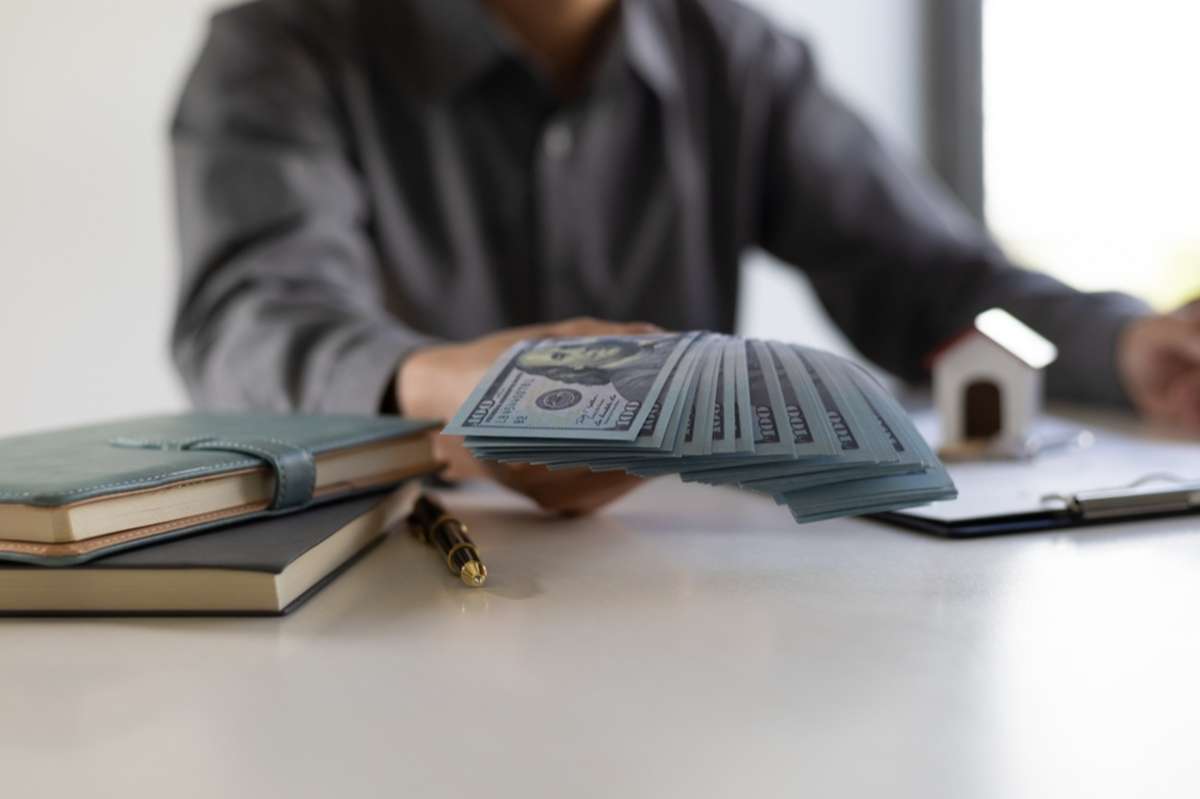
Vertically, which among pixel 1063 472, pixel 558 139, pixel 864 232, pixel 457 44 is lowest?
pixel 1063 472

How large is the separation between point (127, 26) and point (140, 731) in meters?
2.14

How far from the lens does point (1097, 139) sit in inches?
91.6

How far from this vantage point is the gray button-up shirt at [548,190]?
4.28 ft

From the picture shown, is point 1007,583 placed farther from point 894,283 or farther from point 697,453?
point 894,283

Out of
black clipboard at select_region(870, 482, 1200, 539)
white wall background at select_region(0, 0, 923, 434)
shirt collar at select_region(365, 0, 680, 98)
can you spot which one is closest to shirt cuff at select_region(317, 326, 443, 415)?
black clipboard at select_region(870, 482, 1200, 539)

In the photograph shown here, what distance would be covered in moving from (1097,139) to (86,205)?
2027 mm

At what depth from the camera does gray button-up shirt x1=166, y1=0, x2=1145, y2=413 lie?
1304 mm

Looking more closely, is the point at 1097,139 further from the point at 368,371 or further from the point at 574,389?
the point at 574,389

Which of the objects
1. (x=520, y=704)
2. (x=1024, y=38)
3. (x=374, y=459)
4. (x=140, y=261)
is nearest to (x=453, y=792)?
(x=520, y=704)

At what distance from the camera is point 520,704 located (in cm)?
42

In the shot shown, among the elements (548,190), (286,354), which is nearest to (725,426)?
(286,354)

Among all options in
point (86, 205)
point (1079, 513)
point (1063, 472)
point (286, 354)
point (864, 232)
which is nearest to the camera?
point (1079, 513)

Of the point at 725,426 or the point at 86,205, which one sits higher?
the point at 86,205

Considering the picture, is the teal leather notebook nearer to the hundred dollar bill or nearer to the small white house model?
the hundred dollar bill
